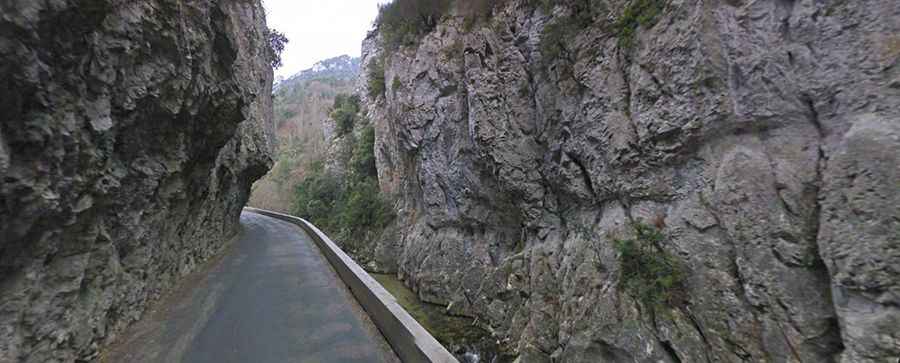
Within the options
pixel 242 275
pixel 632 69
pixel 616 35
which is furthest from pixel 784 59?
pixel 242 275

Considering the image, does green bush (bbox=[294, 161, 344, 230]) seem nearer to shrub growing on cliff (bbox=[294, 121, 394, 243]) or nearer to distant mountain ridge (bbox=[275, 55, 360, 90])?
shrub growing on cliff (bbox=[294, 121, 394, 243])

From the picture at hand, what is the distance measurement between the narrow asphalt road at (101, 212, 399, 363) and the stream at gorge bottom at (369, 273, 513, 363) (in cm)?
319

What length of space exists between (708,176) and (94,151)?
8.59 meters

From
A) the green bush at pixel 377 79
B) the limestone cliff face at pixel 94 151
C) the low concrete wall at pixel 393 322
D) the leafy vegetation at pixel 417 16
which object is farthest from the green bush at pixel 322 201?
the limestone cliff face at pixel 94 151

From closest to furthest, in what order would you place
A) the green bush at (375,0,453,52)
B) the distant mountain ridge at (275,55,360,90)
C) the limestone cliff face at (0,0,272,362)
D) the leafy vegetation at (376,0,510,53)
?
the limestone cliff face at (0,0,272,362)
the leafy vegetation at (376,0,510,53)
the green bush at (375,0,453,52)
the distant mountain ridge at (275,55,360,90)

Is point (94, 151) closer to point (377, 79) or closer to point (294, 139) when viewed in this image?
point (377, 79)

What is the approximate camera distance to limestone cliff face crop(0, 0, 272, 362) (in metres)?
3.41

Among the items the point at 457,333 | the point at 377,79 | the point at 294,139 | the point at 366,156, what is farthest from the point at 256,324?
the point at 294,139

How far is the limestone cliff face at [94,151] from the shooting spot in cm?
341

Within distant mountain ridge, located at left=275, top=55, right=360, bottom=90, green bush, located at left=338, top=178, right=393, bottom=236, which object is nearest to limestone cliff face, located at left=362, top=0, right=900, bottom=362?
green bush, located at left=338, top=178, right=393, bottom=236

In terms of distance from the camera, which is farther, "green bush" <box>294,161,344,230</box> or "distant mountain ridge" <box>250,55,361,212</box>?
"distant mountain ridge" <box>250,55,361,212</box>

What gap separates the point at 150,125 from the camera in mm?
6277

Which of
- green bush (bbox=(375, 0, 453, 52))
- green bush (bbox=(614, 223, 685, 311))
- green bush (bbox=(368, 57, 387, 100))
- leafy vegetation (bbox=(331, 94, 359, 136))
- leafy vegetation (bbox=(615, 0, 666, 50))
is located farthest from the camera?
leafy vegetation (bbox=(331, 94, 359, 136))

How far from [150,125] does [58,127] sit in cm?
277
